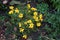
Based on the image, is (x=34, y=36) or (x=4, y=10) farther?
(x=4, y=10)

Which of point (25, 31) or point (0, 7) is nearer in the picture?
point (25, 31)

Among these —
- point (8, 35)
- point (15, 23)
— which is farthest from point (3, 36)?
point (15, 23)

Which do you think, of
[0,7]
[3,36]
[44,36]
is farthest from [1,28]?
[44,36]

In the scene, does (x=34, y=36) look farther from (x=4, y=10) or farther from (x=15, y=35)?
(x=4, y=10)

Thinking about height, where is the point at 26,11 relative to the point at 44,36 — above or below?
above

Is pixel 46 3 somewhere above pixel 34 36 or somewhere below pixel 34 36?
above

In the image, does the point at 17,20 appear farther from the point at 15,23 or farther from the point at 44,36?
the point at 44,36
